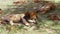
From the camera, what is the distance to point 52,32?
80.7 inches

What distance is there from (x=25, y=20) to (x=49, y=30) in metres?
0.32

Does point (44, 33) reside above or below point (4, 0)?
below

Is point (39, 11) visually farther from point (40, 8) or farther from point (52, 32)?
point (52, 32)

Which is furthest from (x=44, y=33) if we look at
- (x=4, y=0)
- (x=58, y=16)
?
(x=4, y=0)

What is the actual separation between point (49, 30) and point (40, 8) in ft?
2.05

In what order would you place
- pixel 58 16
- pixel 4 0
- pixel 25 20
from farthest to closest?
pixel 4 0
pixel 58 16
pixel 25 20

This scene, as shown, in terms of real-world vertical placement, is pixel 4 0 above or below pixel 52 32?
above

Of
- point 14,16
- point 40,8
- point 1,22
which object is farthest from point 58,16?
point 1,22

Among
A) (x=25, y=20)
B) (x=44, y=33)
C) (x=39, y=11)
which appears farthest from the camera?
(x=39, y=11)

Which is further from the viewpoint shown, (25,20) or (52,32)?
(25,20)

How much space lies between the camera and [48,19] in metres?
2.36

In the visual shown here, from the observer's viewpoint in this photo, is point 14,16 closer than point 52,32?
No

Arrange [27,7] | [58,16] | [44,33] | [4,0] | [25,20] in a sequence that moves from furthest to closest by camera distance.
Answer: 1. [4,0]
2. [27,7]
3. [58,16]
4. [25,20]
5. [44,33]

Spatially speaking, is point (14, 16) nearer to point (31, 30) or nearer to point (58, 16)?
point (31, 30)
